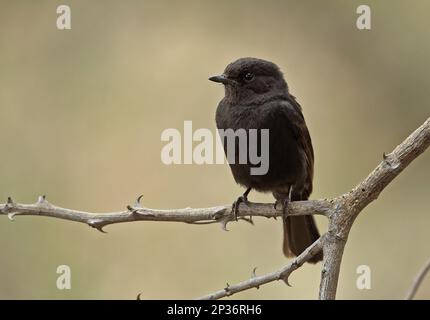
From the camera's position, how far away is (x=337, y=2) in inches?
338

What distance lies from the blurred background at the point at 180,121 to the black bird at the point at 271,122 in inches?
84.5

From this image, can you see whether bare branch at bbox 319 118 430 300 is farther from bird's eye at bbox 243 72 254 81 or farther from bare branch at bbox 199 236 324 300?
bird's eye at bbox 243 72 254 81

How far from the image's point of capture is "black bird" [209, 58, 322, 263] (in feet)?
16.9

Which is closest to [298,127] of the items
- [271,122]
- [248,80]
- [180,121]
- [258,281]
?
[271,122]

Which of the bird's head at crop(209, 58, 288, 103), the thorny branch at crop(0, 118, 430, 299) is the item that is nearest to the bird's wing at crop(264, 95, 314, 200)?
the bird's head at crop(209, 58, 288, 103)

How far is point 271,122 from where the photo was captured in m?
5.14

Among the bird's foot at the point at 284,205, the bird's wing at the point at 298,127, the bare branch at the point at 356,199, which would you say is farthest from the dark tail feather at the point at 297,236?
the bare branch at the point at 356,199

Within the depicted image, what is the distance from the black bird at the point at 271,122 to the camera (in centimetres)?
514

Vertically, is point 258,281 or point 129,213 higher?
point 129,213

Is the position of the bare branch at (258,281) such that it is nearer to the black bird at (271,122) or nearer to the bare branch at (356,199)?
the bare branch at (356,199)

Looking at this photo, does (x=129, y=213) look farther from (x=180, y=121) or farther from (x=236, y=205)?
(x=180, y=121)

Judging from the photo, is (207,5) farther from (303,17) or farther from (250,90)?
(250,90)

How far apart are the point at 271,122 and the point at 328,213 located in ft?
4.10

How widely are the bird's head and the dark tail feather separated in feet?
3.03
